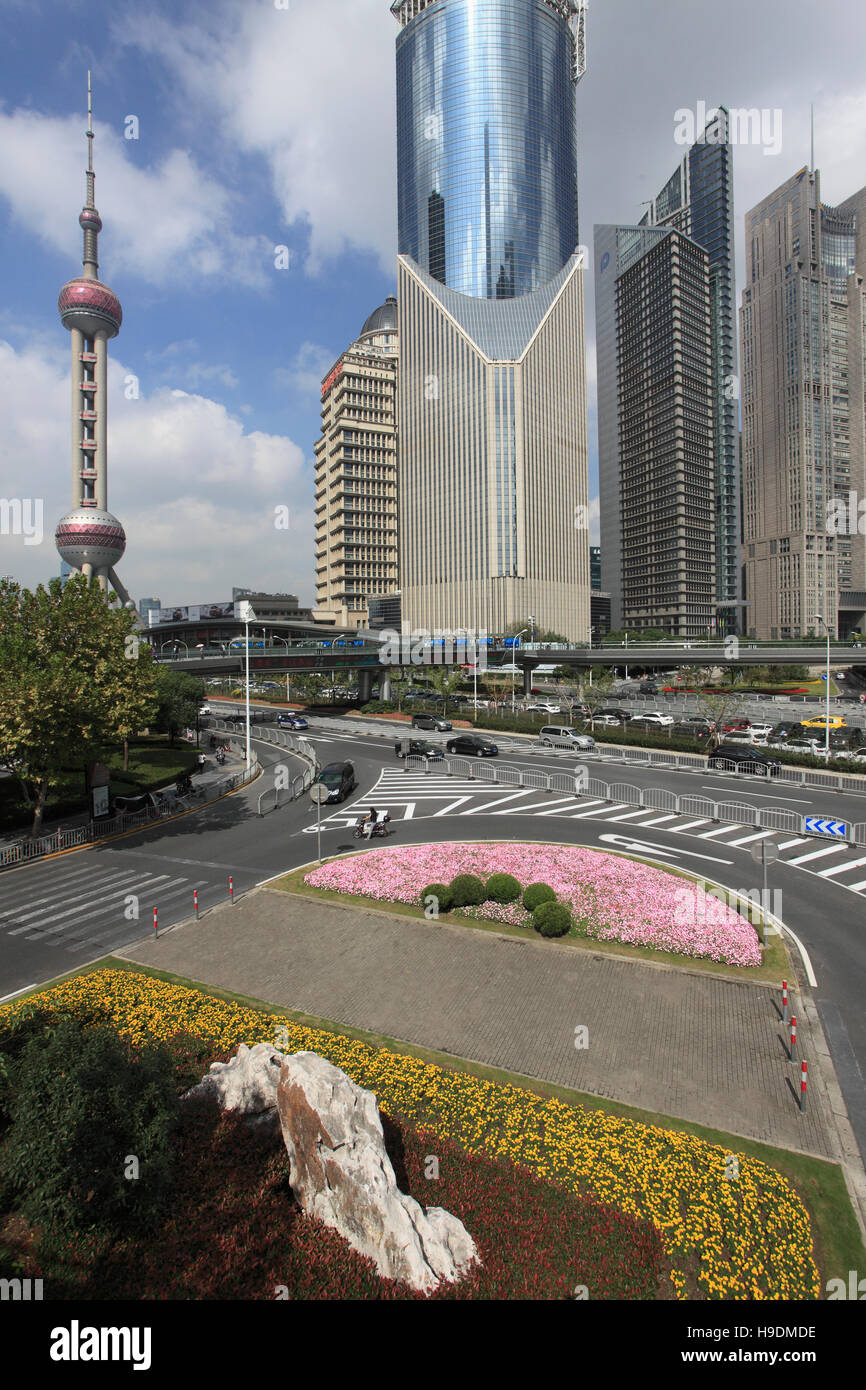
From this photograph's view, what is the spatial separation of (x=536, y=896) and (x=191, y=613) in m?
131

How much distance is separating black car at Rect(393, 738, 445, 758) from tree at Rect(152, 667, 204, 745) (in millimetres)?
16174

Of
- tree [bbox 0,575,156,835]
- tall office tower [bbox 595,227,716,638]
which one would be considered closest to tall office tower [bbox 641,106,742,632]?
tall office tower [bbox 595,227,716,638]

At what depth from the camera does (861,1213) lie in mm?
8680

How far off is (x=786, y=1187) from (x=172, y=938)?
1506 cm

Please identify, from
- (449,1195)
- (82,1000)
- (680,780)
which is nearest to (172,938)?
(82,1000)

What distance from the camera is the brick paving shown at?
437 inches

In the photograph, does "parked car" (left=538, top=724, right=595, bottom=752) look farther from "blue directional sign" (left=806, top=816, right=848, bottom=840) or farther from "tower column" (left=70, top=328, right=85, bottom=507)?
"tower column" (left=70, top=328, right=85, bottom=507)

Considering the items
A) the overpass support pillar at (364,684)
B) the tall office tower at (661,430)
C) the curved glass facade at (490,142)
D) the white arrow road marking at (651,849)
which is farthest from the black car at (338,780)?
the curved glass facade at (490,142)

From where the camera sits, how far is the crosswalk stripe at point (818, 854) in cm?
2330

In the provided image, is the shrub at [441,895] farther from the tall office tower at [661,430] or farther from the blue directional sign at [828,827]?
the tall office tower at [661,430]

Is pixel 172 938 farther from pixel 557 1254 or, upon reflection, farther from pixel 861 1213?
pixel 861 1213

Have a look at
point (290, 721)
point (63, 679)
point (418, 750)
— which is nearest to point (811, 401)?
point (290, 721)

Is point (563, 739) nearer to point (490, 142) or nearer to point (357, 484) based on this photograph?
point (357, 484)

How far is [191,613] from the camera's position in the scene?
136m
